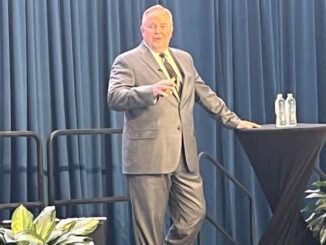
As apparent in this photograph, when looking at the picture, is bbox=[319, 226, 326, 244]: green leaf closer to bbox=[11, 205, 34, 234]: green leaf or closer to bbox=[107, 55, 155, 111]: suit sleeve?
bbox=[107, 55, 155, 111]: suit sleeve

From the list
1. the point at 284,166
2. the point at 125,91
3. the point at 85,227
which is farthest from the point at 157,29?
the point at 85,227

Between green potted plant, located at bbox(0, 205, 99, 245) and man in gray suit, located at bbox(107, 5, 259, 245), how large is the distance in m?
0.54

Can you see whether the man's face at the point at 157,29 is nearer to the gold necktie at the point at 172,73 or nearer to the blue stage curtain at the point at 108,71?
the gold necktie at the point at 172,73

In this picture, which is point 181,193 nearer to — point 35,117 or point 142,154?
point 142,154

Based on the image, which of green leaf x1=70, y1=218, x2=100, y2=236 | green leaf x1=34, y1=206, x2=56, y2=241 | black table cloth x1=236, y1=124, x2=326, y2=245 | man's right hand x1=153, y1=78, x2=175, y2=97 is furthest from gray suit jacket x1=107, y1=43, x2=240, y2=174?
green leaf x1=34, y1=206, x2=56, y2=241

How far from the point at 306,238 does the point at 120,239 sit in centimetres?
130

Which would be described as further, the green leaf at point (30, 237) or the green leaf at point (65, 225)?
the green leaf at point (65, 225)

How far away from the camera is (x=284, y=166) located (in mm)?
3607

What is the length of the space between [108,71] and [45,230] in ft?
5.83

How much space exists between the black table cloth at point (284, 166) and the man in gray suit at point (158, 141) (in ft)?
1.15

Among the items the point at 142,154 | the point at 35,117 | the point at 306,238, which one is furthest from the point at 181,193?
the point at 35,117

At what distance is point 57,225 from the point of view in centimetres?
301

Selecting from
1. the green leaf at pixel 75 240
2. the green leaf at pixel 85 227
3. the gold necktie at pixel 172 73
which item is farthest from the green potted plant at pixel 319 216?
the green leaf at pixel 75 240

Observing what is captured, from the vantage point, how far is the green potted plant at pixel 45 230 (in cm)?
280
